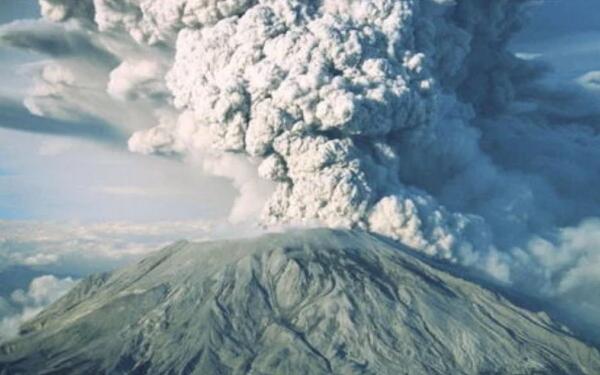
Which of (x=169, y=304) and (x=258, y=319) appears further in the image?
(x=169, y=304)

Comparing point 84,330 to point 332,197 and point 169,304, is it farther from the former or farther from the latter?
point 332,197

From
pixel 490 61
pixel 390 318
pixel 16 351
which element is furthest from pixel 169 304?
pixel 490 61

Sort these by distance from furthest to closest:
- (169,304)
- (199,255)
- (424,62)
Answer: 1. (199,255)
2. (169,304)
3. (424,62)

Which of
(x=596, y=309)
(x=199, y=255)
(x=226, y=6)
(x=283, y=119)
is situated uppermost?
(x=226, y=6)

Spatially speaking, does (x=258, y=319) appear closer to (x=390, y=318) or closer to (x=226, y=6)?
(x=390, y=318)

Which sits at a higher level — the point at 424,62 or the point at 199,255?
the point at 424,62

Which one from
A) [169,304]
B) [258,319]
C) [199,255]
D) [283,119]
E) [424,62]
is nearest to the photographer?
[283,119]

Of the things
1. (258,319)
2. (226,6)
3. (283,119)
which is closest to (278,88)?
(283,119)
